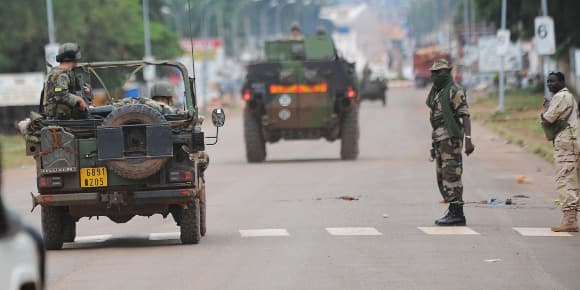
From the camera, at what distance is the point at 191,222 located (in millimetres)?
14000

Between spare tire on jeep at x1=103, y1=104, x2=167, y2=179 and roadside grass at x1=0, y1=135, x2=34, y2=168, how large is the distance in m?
15.7

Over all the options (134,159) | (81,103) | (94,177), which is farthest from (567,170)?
(81,103)

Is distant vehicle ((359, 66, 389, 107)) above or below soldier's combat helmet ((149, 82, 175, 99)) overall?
above

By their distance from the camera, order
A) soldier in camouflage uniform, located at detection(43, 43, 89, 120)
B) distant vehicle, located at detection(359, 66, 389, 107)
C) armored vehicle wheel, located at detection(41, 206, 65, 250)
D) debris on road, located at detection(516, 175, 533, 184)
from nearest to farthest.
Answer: soldier in camouflage uniform, located at detection(43, 43, 89, 120) → armored vehicle wheel, located at detection(41, 206, 65, 250) → debris on road, located at detection(516, 175, 533, 184) → distant vehicle, located at detection(359, 66, 389, 107)

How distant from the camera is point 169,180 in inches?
542

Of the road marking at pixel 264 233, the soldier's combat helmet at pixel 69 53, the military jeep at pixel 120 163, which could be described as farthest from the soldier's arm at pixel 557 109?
the soldier's combat helmet at pixel 69 53

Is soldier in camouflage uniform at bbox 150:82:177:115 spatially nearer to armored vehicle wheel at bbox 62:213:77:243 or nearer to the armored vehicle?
armored vehicle wheel at bbox 62:213:77:243

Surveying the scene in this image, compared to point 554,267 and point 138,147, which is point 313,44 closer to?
point 138,147

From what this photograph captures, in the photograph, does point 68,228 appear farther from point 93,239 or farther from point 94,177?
point 94,177

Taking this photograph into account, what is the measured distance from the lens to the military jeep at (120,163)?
1361 centimetres

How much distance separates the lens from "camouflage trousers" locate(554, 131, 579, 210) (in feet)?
48.1

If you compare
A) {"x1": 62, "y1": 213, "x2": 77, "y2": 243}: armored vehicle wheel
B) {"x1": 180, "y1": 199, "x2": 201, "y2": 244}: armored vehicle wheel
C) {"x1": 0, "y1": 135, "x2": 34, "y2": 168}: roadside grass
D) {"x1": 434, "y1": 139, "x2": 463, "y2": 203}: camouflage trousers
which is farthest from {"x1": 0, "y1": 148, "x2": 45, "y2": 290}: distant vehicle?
{"x1": 0, "y1": 135, "x2": 34, "y2": 168}: roadside grass

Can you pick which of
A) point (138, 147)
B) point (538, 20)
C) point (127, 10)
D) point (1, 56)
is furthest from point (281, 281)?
point (127, 10)

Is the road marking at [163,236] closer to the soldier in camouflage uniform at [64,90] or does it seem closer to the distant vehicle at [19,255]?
the soldier in camouflage uniform at [64,90]
